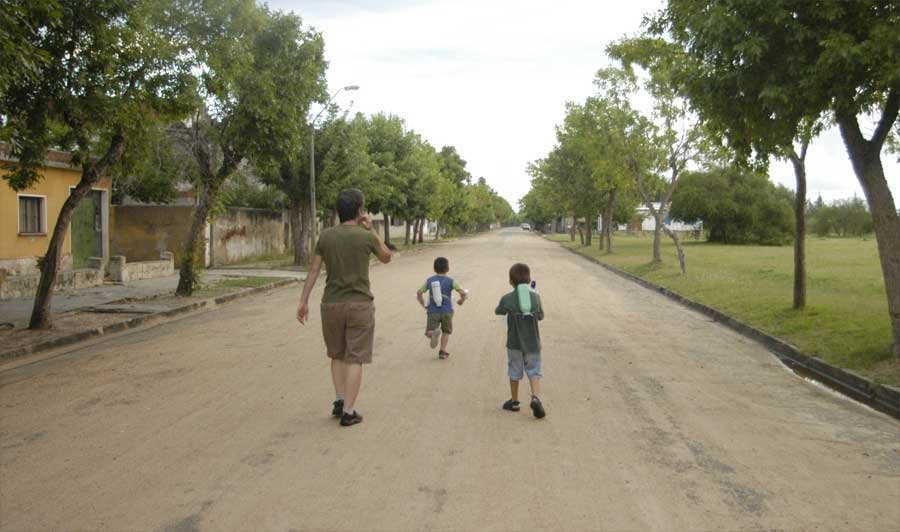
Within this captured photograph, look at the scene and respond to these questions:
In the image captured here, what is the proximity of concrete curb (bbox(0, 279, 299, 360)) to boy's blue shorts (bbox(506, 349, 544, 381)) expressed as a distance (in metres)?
6.90

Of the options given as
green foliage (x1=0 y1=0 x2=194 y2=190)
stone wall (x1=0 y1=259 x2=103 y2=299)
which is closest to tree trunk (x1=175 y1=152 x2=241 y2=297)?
stone wall (x1=0 y1=259 x2=103 y2=299)

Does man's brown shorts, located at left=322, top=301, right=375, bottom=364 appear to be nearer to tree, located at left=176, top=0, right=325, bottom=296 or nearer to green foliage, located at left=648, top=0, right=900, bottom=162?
green foliage, located at left=648, top=0, right=900, bottom=162

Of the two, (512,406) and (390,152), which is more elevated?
(390,152)

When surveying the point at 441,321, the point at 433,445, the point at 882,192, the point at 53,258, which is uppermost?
the point at 882,192

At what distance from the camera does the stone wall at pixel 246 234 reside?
1170 inches

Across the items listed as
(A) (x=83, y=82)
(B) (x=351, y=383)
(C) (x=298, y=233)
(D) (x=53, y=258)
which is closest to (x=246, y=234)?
(C) (x=298, y=233)

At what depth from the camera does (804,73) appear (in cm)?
841

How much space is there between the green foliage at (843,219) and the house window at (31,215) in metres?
64.4

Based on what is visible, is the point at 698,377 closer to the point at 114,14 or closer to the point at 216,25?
the point at 114,14

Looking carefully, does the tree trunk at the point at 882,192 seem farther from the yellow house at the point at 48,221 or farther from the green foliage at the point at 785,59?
the yellow house at the point at 48,221

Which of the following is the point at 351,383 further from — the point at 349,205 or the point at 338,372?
the point at 349,205

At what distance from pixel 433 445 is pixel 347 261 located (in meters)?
1.62

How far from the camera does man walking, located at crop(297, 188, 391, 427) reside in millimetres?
6035

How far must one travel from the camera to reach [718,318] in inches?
565
